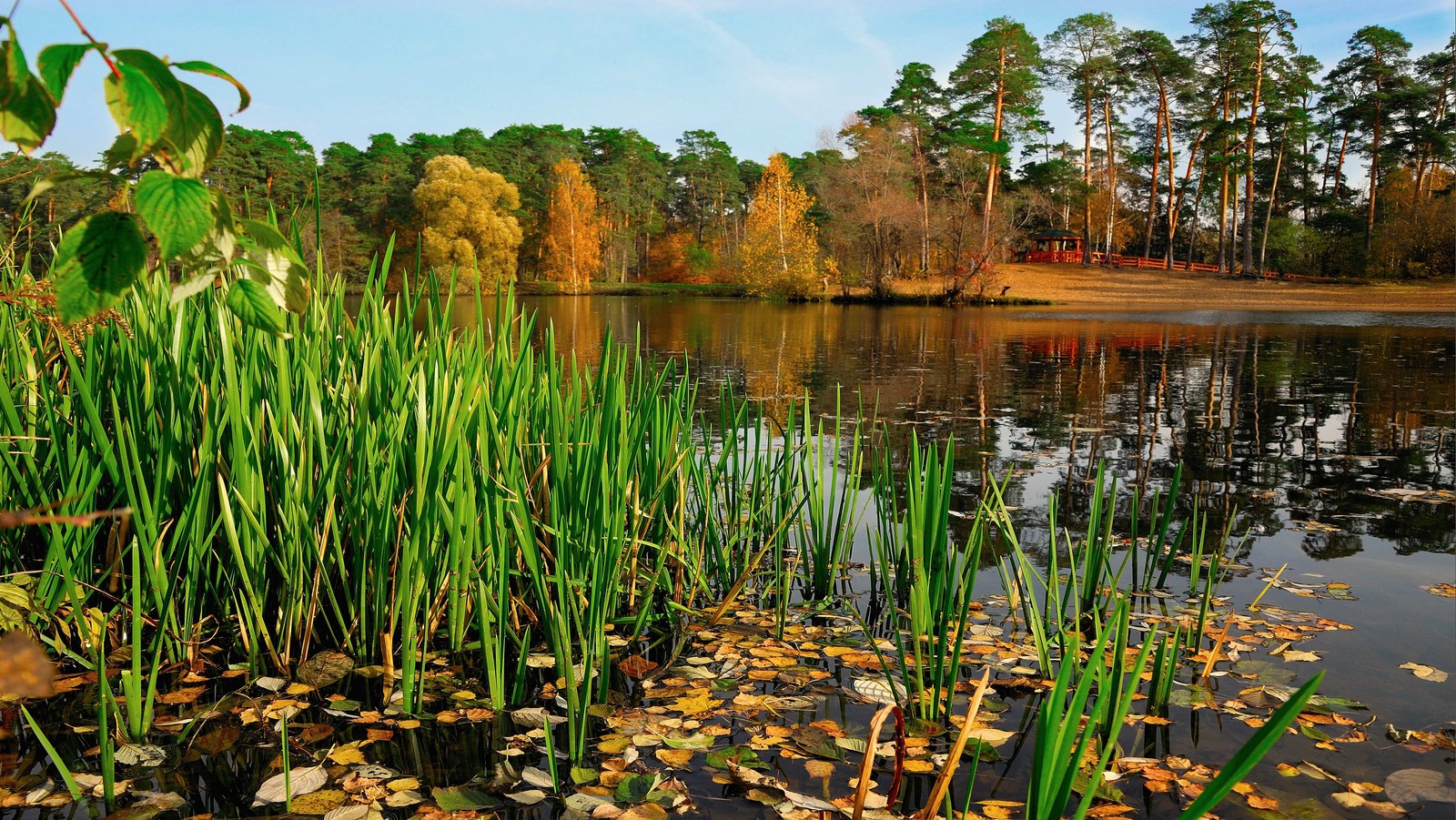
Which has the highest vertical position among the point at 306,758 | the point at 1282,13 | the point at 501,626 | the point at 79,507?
the point at 1282,13

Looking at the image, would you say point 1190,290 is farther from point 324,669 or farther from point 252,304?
point 252,304

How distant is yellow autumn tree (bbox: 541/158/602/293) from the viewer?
4266 centimetres

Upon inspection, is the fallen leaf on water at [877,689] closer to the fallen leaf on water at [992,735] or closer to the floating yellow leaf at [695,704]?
the fallen leaf on water at [992,735]

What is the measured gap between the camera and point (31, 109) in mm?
819

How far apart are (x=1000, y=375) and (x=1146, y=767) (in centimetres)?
929

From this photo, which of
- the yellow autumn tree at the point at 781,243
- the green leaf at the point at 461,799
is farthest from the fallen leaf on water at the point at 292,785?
the yellow autumn tree at the point at 781,243

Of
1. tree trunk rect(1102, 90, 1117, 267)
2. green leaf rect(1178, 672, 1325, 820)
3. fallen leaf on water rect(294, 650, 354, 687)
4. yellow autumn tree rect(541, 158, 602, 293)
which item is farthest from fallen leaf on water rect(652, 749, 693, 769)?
tree trunk rect(1102, 90, 1117, 267)

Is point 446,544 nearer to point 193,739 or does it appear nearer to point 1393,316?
point 193,739

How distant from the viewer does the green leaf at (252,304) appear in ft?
3.25

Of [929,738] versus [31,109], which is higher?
[31,109]

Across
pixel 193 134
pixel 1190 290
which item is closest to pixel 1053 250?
pixel 1190 290

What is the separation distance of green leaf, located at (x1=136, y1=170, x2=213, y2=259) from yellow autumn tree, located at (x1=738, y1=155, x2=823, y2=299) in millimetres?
31933

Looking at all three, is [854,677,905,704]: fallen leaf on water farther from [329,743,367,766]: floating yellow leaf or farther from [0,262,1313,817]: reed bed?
[329,743,367,766]: floating yellow leaf

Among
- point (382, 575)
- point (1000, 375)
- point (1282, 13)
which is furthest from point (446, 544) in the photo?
→ point (1282, 13)
